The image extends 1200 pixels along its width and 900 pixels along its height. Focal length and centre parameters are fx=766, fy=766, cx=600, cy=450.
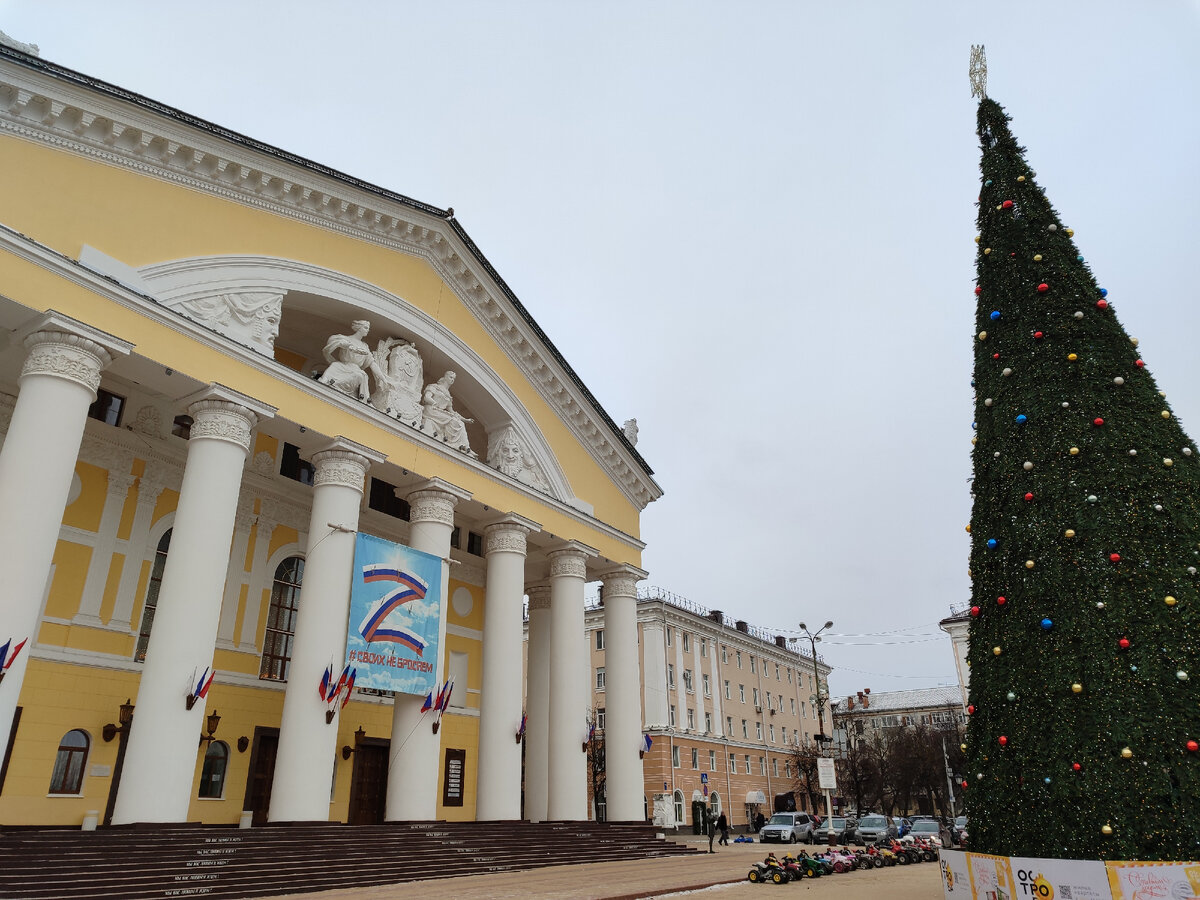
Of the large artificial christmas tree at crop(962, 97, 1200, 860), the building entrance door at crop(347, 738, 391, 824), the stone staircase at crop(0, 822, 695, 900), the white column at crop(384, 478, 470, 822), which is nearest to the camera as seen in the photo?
the large artificial christmas tree at crop(962, 97, 1200, 860)

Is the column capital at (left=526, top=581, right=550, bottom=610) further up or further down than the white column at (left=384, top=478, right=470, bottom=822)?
further up

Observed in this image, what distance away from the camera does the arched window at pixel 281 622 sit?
16.7m

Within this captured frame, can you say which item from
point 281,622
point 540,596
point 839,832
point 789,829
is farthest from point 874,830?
point 281,622

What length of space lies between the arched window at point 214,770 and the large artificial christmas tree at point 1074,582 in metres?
13.7

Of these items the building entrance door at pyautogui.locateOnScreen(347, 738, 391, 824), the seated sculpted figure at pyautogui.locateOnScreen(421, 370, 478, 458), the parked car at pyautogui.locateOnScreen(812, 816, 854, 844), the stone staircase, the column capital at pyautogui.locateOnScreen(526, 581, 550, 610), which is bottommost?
the parked car at pyautogui.locateOnScreen(812, 816, 854, 844)

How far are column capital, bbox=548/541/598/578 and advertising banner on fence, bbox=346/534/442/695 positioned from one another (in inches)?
206

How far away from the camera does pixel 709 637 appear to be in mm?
44594

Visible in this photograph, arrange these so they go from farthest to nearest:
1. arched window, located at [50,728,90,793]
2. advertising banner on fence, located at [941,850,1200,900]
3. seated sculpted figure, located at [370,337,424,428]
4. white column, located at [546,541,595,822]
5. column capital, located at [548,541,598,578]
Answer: column capital, located at [548,541,598,578], white column, located at [546,541,595,822], seated sculpted figure, located at [370,337,424,428], arched window, located at [50,728,90,793], advertising banner on fence, located at [941,850,1200,900]

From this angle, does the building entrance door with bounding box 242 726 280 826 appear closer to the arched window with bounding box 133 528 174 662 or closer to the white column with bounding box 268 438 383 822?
the arched window with bounding box 133 528 174 662

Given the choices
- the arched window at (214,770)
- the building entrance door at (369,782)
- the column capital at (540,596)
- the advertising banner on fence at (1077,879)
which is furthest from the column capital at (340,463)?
the advertising banner on fence at (1077,879)

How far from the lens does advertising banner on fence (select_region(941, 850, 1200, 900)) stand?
612 centimetres

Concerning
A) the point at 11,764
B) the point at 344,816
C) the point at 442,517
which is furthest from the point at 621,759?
the point at 11,764

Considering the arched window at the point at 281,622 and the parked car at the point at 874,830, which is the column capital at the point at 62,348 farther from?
the parked car at the point at 874,830

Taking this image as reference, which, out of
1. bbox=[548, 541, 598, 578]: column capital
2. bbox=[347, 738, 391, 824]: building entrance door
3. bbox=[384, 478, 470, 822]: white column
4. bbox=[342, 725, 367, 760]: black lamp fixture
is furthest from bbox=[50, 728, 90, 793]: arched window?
bbox=[548, 541, 598, 578]: column capital
